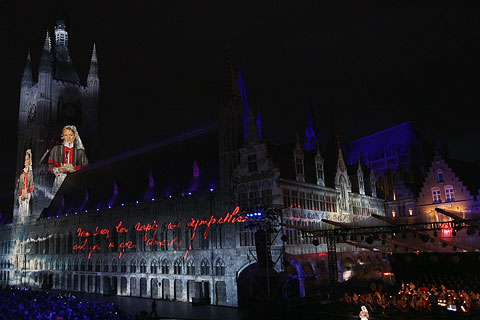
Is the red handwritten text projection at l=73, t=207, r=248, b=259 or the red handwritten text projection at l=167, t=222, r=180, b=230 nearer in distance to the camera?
the red handwritten text projection at l=73, t=207, r=248, b=259

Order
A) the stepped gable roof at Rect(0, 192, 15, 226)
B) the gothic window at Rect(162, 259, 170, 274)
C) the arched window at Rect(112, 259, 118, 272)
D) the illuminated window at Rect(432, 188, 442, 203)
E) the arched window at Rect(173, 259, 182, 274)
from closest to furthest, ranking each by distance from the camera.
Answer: the arched window at Rect(173, 259, 182, 274) < the gothic window at Rect(162, 259, 170, 274) < the illuminated window at Rect(432, 188, 442, 203) < the arched window at Rect(112, 259, 118, 272) < the stepped gable roof at Rect(0, 192, 15, 226)

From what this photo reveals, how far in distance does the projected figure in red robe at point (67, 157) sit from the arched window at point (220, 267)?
137 feet

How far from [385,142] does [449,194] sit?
25.9 meters

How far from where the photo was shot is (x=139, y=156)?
58.8 m

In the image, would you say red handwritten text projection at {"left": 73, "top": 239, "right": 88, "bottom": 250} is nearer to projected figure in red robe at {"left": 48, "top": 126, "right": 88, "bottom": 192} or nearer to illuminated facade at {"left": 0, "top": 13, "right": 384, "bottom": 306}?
illuminated facade at {"left": 0, "top": 13, "right": 384, "bottom": 306}

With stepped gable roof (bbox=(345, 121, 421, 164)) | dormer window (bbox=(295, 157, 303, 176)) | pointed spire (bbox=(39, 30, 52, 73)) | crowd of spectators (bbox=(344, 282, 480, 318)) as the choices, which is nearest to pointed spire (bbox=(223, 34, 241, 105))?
dormer window (bbox=(295, 157, 303, 176))

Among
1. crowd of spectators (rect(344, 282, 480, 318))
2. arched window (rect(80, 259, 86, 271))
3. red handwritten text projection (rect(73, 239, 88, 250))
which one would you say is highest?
red handwritten text projection (rect(73, 239, 88, 250))

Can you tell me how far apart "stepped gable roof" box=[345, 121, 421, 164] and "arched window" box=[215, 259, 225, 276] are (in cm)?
3766

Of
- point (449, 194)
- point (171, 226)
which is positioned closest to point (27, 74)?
point (171, 226)

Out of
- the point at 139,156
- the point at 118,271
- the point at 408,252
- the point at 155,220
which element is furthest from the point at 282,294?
the point at 139,156

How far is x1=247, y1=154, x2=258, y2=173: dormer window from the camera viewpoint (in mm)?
38947

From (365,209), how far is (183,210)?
69.1ft

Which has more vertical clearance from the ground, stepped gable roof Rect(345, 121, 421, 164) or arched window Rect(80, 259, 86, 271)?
stepped gable roof Rect(345, 121, 421, 164)

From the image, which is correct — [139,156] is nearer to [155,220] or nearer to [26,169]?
[155,220]
